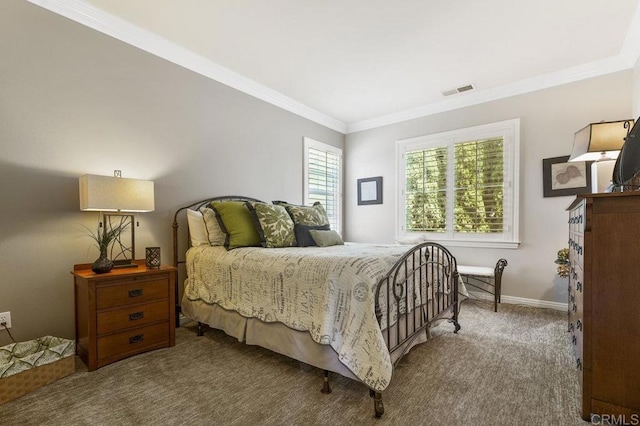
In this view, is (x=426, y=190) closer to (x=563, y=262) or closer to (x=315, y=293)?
(x=563, y=262)

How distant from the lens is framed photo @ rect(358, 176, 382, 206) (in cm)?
489

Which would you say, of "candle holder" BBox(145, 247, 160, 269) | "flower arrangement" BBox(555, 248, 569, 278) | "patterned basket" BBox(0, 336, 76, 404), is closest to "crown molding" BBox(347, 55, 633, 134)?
"flower arrangement" BBox(555, 248, 569, 278)

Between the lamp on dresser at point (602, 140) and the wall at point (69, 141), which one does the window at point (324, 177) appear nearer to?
the wall at point (69, 141)

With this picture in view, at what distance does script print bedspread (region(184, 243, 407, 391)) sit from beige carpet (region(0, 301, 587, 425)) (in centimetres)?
31

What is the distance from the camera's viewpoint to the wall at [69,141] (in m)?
2.10

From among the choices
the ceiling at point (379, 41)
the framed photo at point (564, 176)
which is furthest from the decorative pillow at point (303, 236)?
the framed photo at point (564, 176)

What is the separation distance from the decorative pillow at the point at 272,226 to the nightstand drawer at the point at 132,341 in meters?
1.05

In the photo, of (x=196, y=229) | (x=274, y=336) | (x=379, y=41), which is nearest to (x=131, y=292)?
(x=196, y=229)

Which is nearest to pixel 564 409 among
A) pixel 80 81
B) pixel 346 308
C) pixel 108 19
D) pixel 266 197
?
pixel 346 308

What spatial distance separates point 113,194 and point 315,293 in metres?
1.63

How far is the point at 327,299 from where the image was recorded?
5.83 feet

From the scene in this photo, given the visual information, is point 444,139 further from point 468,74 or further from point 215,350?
point 215,350

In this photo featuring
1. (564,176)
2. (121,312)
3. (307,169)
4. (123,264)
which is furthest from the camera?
(307,169)

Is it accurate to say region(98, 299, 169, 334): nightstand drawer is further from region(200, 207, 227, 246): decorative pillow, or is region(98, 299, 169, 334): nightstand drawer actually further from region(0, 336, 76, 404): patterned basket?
region(200, 207, 227, 246): decorative pillow
